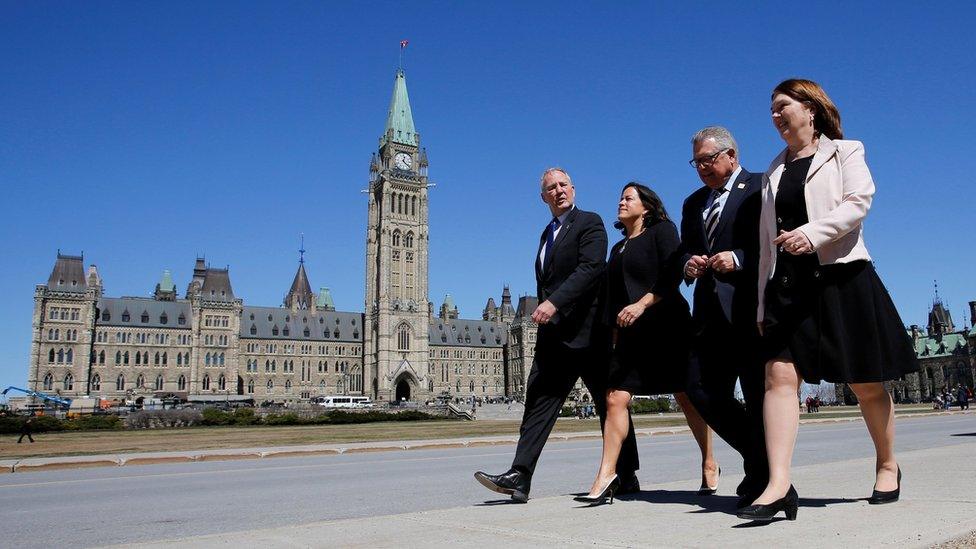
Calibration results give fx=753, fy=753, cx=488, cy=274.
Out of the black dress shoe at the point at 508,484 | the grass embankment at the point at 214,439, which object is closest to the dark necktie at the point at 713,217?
the black dress shoe at the point at 508,484

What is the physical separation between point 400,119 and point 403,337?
2960 centimetres

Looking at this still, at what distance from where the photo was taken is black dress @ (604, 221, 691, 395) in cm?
493

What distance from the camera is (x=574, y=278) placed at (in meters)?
5.19

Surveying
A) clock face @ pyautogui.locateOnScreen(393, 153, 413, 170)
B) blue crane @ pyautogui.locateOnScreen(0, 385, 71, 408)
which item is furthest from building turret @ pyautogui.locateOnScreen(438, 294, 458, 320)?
blue crane @ pyautogui.locateOnScreen(0, 385, 71, 408)

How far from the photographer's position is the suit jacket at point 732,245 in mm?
4242

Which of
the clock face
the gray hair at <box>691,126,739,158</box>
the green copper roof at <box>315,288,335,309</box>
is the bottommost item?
the gray hair at <box>691,126,739,158</box>

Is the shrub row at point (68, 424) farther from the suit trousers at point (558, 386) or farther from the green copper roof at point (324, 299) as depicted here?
the green copper roof at point (324, 299)

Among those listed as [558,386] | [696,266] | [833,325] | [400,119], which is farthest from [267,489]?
[400,119]

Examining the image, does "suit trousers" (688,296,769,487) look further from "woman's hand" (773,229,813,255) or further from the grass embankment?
the grass embankment

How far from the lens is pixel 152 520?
5.43 metres

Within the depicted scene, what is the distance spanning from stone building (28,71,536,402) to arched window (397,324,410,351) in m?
0.13

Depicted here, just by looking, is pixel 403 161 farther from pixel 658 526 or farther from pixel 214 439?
pixel 658 526

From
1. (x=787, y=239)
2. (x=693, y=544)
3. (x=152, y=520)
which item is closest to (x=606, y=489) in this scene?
(x=693, y=544)

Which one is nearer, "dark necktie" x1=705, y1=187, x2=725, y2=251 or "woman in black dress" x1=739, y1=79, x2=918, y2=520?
"woman in black dress" x1=739, y1=79, x2=918, y2=520
